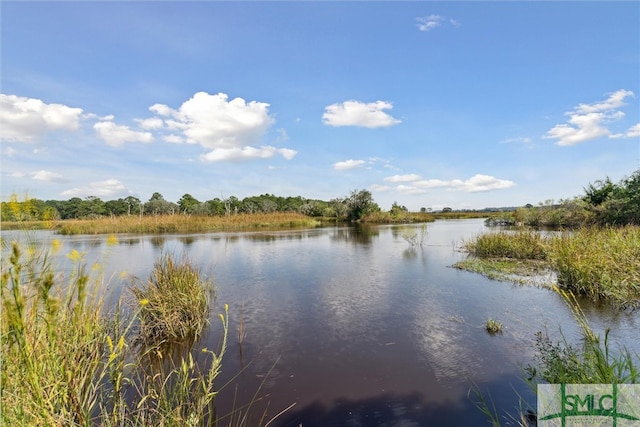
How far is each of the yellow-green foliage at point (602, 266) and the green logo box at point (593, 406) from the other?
5654mm

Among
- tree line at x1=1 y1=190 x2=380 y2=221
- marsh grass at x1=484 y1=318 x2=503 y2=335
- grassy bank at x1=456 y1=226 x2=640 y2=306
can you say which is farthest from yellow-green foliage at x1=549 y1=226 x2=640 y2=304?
tree line at x1=1 y1=190 x2=380 y2=221

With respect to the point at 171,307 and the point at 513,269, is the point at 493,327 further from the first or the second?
the point at 513,269

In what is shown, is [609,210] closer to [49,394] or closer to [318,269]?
[318,269]

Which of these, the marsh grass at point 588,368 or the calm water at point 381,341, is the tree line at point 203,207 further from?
the marsh grass at point 588,368

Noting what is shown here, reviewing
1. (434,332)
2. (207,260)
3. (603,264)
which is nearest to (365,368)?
(434,332)

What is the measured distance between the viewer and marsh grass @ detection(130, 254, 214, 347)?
576 cm

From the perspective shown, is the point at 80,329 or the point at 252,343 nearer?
the point at 80,329

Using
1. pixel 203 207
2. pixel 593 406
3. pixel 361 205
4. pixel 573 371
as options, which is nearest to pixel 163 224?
pixel 203 207

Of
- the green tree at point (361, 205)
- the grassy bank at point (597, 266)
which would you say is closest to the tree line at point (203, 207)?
the green tree at point (361, 205)

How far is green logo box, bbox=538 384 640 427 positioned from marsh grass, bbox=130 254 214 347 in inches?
206

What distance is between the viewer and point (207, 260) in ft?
44.5

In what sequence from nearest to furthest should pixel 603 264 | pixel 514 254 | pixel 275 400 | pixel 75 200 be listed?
pixel 275 400 < pixel 603 264 < pixel 514 254 < pixel 75 200

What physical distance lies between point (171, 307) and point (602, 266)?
9.44 meters

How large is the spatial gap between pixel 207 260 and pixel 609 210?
21.6 metres
